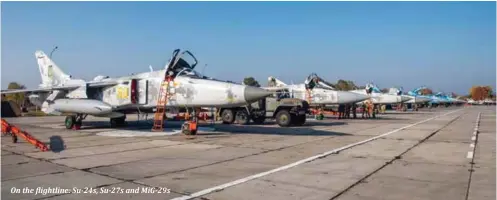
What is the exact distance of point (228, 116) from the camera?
810 inches

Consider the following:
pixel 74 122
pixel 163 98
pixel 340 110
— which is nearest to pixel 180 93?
pixel 163 98

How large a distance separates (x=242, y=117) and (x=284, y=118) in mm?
2325

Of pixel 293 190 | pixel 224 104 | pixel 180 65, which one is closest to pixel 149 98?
pixel 180 65

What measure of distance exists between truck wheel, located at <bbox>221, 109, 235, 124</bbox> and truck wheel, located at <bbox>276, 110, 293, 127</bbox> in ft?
8.37

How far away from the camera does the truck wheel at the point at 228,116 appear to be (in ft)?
66.9

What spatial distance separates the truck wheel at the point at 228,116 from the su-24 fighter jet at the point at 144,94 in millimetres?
6542

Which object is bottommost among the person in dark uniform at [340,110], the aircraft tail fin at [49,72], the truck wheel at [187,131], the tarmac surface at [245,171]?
the tarmac surface at [245,171]

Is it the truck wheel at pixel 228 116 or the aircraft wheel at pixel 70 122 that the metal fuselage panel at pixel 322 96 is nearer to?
the truck wheel at pixel 228 116

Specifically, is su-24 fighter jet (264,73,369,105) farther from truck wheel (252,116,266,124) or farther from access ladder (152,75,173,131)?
access ladder (152,75,173,131)

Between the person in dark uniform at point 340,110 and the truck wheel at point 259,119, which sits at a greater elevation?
the person in dark uniform at point 340,110

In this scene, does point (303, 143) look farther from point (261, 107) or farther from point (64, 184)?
point (261, 107)

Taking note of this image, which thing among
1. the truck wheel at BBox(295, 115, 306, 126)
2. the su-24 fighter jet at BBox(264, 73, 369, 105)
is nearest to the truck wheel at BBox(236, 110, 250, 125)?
the truck wheel at BBox(295, 115, 306, 126)

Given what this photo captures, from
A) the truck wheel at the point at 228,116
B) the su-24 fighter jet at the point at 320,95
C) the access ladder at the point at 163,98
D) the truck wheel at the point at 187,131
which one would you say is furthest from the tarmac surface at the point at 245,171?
the su-24 fighter jet at the point at 320,95

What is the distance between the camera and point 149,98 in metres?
13.5
